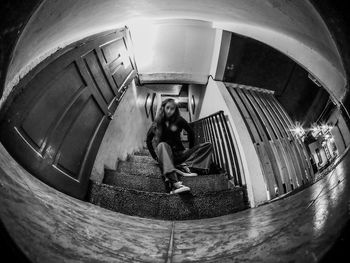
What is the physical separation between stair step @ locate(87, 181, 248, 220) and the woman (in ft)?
0.50

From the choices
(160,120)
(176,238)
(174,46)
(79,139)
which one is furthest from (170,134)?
(174,46)

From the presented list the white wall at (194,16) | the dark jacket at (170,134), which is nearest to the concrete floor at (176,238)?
the white wall at (194,16)

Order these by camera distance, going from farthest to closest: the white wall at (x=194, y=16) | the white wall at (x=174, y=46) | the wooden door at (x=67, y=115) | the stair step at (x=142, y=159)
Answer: the white wall at (x=174, y=46)
the stair step at (x=142, y=159)
the wooden door at (x=67, y=115)
the white wall at (x=194, y=16)

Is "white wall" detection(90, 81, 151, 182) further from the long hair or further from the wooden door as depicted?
the long hair

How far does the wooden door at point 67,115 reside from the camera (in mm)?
1788

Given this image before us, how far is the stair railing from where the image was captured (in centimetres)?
291

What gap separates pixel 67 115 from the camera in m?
2.35

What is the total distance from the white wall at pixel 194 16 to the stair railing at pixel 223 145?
151cm

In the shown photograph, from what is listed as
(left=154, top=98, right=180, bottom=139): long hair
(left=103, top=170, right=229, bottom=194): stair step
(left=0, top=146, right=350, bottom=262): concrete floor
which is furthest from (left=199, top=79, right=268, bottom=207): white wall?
(left=0, top=146, right=350, bottom=262): concrete floor

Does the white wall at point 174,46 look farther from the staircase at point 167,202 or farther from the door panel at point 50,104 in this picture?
the staircase at point 167,202

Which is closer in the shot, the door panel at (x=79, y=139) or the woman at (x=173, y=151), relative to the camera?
the door panel at (x=79, y=139)

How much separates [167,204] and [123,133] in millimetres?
2380

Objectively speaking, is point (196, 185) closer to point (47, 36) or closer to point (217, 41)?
point (47, 36)

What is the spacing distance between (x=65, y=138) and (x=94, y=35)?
58.7 inches
